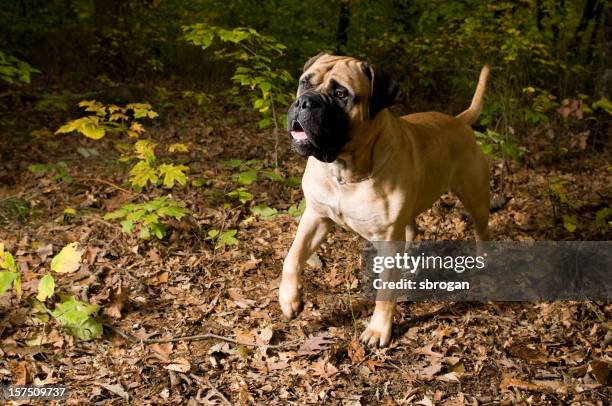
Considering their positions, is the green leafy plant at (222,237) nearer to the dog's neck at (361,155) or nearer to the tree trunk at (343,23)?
the dog's neck at (361,155)

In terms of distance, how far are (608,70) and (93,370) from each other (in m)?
6.04

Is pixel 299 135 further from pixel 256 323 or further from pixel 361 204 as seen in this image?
pixel 256 323

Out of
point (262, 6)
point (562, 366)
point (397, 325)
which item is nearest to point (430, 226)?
point (397, 325)

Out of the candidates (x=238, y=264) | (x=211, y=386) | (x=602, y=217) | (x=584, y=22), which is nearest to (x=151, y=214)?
(x=238, y=264)

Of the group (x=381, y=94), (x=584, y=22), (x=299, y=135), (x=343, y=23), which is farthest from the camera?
(x=343, y=23)

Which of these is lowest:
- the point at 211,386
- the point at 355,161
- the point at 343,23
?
the point at 211,386

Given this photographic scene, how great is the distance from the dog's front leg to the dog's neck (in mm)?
380

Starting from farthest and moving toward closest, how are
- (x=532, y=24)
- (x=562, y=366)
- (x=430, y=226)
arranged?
(x=532, y=24)
(x=430, y=226)
(x=562, y=366)

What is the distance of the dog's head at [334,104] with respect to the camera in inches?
103

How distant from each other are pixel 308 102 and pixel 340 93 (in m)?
0.25

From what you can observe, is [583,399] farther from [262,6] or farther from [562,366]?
[262,6]

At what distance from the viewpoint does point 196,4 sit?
9.77 meters

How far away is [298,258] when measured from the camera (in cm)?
313

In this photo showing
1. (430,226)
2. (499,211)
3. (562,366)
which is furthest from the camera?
(499,211)
